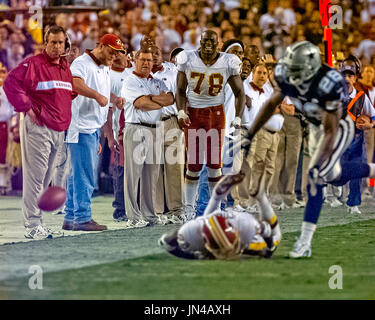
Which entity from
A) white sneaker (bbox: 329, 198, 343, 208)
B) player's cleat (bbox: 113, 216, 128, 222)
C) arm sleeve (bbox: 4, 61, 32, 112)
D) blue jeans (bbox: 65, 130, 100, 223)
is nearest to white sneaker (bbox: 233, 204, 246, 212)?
player's cleat (bbox: 113, 216, 128, 222)

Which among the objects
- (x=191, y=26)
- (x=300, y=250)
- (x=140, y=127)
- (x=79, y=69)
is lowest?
(x=300, y=250)

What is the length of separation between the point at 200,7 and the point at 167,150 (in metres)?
6.44

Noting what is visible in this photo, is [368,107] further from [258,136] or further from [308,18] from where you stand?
[308,18]

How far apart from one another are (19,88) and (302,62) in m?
3.02

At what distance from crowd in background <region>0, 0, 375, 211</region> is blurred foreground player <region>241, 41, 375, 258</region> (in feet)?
20.9

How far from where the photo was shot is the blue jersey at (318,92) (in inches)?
294

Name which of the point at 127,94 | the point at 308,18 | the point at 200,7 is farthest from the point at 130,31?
the point at 127,94

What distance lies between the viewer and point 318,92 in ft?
→ 24.7

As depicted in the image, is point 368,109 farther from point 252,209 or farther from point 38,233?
point 38,233

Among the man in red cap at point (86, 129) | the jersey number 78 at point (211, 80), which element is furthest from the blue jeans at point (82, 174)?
the jersey number 78 at point (211, 80)

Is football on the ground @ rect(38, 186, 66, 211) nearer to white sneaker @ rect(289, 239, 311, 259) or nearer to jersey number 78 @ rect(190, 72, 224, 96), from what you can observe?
jersey number 78 @ rect(190, 72, 224, 96)

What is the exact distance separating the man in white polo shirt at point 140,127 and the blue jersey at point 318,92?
2.62m

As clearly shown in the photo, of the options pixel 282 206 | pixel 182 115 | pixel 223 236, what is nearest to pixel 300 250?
pixel 223 236

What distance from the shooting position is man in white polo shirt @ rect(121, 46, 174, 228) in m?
10.1
